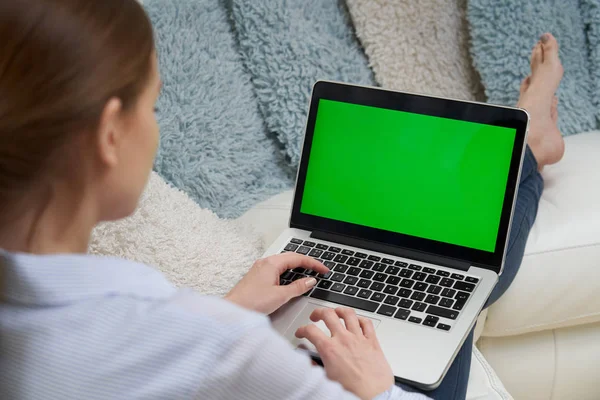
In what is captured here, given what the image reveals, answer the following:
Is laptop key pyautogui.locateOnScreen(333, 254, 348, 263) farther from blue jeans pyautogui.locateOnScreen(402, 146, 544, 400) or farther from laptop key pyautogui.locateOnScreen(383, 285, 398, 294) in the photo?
blue jeans pyautogui.locateOnScreen(402, 146, 544, 400)

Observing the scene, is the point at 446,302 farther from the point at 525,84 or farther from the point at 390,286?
the point at 525,84

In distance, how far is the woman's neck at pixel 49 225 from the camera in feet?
1.99

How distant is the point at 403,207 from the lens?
1091 mm

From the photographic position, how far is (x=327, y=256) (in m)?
1.08

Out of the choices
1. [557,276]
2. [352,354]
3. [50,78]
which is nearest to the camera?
[50,78]

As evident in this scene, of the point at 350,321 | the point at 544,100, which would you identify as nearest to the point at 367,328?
the point at 350,321

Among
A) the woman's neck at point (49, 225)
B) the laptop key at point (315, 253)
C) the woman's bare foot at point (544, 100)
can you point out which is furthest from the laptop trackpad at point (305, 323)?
the woman's bare foot at point (544, 100)

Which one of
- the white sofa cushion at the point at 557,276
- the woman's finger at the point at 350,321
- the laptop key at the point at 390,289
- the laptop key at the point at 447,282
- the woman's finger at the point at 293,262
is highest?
the woman's finger at the point at 350,321

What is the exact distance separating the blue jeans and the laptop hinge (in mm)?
94

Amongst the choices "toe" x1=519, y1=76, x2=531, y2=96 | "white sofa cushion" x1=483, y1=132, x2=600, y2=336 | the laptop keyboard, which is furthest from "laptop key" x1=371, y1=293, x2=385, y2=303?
"toe" x1=519, y1=76, x2=531, y2=96

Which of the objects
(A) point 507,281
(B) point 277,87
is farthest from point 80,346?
(B) point 277,87

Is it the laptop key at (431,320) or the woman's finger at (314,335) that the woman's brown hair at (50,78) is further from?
the laptop key at (431,320)

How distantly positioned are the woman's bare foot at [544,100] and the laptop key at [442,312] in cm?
46

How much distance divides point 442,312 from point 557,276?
0.31m
